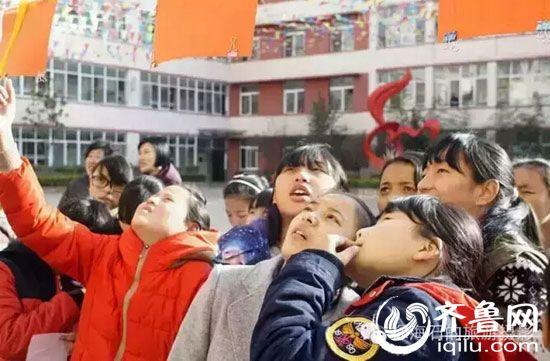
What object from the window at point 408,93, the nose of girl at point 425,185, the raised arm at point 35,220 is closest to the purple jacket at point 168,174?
the raised arm at point 35,220

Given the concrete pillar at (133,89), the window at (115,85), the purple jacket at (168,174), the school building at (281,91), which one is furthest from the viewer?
the concrete pillar at (133,89)

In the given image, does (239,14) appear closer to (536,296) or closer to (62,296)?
(62,296)

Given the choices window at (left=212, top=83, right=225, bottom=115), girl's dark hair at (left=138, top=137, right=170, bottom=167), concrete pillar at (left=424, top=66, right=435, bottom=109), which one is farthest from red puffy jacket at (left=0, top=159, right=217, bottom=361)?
window at (left=212, top=83, right=225, bottom=115)

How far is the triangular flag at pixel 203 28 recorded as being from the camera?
248 cm

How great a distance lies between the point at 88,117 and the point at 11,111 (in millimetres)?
21710

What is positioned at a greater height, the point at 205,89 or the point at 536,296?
the point at 205,89

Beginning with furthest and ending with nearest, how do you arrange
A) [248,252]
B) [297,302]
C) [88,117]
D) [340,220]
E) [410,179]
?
[88,117] → [410,179] → [248,252] → [340,220] → [297,302]

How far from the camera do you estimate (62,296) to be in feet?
6.98

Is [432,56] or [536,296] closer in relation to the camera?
[536,296]

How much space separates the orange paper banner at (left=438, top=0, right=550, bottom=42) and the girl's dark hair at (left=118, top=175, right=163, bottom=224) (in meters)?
1.08

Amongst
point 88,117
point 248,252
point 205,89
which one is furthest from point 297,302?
point 205,89

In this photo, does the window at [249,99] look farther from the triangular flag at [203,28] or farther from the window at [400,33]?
the triangular flag at [203,28]

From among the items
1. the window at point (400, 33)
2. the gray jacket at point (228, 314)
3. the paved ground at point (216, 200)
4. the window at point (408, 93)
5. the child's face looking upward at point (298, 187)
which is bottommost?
the paved ground at point (216, 200)

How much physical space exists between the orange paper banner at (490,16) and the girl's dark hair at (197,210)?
35.4 inches
